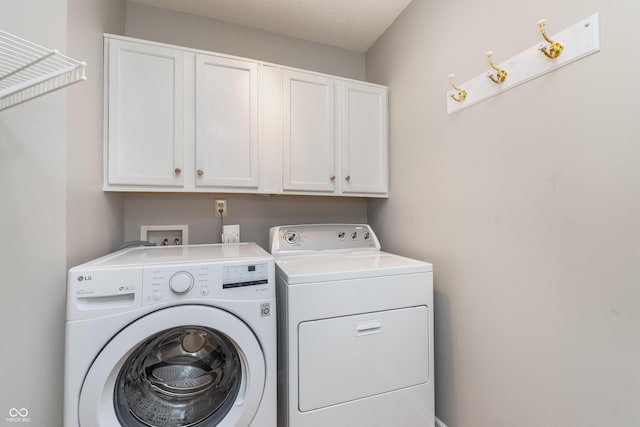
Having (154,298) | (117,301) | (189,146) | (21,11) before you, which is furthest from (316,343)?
(21,11)

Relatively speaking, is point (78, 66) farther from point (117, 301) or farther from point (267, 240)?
point (267, 240)

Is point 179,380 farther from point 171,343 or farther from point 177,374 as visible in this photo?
point 171,343

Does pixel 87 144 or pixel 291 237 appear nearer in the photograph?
pixel 87 144

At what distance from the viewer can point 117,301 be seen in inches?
35.5

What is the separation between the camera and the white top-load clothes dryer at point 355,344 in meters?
1.07

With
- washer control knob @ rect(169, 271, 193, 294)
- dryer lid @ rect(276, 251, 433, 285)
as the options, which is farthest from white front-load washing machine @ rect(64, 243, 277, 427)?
dryer lid @ rect(276, 251, 433, 285)

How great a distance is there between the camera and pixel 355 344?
114cm

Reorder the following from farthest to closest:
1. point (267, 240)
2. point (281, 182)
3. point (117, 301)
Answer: point (267, 240) < point (281, 182) < point (117, 301)

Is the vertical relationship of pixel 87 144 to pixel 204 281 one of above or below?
above

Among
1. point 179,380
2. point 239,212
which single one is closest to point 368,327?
point 179,380

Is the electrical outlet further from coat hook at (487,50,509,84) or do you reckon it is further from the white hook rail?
coat hook at (487,50,509,84)

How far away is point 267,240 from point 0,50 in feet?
4.74

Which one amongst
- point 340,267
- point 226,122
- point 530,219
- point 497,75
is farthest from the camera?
point 226,122

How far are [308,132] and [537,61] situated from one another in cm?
115
